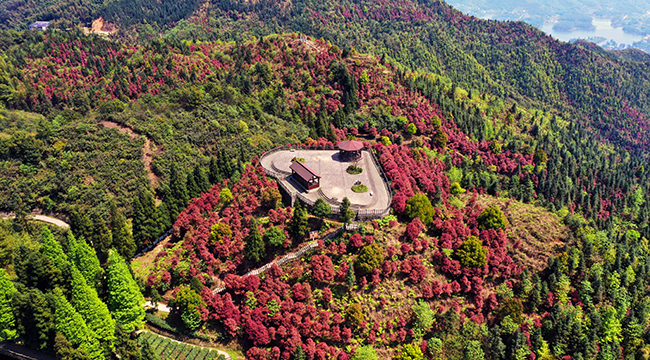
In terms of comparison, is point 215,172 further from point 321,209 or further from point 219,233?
point 321,209

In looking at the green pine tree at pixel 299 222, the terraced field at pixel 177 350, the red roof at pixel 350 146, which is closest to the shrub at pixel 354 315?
the green pine tree at pixel 299 222

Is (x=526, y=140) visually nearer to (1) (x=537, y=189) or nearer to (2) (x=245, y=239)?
(1) (x=537, y=189)

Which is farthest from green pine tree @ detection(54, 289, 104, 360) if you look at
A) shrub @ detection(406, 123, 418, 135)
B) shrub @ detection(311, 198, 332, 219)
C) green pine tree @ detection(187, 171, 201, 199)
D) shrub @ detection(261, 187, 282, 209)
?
shrub @ detection(406, 123, 418, 135)

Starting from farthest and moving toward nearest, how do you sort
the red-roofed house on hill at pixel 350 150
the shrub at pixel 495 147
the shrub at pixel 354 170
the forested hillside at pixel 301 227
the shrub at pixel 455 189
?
1. the shrub at pixel 495 147
2. the shrub at pixel 455 189
3. the red-roofed house on hill at pixel 350 150
4. the shrub at pixel 354 170
5. the forested hillside at pixel 301 227

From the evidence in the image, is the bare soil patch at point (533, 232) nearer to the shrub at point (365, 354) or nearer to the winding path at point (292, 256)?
the shrub at point (365, 354)

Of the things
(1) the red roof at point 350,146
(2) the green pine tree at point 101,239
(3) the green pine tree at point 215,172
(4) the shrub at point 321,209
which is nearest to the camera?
(4) the shrub at point 321,209

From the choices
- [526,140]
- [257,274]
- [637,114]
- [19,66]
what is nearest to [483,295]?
[257,274]

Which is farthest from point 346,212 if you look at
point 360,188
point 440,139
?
point 440,139
